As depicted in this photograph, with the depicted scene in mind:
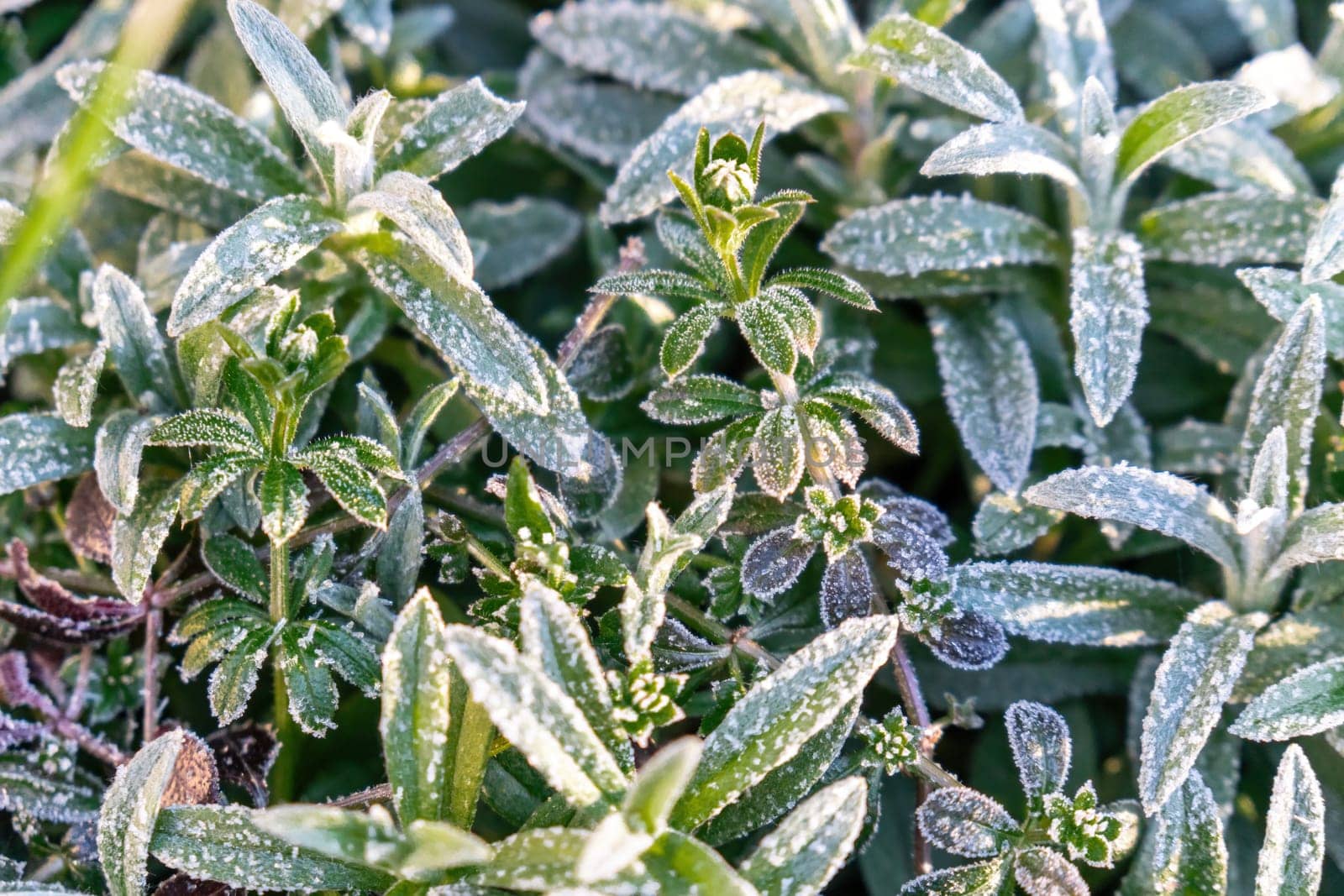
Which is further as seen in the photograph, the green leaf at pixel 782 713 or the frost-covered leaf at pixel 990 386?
the frost-covered leaf at pixel 990 386

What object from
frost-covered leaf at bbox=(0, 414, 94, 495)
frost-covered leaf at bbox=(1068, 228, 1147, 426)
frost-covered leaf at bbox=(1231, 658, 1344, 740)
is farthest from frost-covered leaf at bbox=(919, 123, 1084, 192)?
frost-covered leaf at bbox=(0, 414, 94, 495)

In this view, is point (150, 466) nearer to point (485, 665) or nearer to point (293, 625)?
point (293, 625)

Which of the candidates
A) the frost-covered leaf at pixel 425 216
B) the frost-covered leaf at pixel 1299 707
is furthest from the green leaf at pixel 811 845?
the frost-covered leaf at pixel 425 216

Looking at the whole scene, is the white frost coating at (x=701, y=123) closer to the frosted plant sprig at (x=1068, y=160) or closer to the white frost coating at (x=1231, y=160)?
the frosted plant sprig at (x=1068, y=160)

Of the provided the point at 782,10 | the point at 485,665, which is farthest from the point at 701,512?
the point at 782,10

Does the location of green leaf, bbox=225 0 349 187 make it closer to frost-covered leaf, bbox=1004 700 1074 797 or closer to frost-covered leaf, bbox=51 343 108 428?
frost-covered leaf, bbox=51 343 108 428

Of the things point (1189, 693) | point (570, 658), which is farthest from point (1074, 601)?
point (570, 658)
